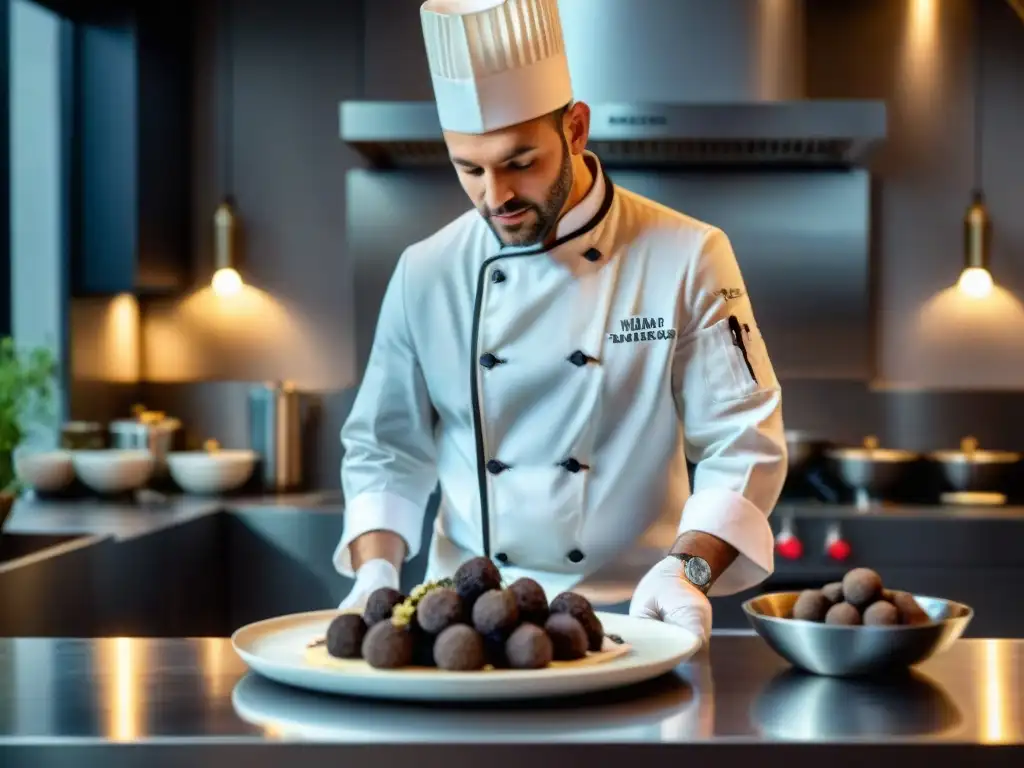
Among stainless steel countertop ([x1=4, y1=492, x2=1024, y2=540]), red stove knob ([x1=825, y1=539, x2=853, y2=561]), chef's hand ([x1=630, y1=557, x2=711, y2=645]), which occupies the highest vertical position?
chef's hand ([x1=630, y1=557, x2=711, y2=645])

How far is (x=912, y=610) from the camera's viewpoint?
1479 mm

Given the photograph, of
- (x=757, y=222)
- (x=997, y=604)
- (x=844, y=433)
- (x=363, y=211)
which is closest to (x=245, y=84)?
(x=363, y=211)

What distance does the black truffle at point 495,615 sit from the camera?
52.2 inches

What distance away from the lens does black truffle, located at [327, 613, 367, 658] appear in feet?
4.50

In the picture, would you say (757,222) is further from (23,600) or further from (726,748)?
A: (726,748)

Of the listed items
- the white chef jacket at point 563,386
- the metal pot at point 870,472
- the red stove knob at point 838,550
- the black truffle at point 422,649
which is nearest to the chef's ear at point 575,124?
the white chef jacket at point 563,386

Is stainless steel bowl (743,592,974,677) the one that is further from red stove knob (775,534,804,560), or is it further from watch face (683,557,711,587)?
red stove knob (775,534,804,560)

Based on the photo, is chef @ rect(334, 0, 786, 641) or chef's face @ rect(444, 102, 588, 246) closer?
chef's face @ rect(444, 102, 588, 246)

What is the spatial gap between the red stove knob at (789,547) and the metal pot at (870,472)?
350 mm

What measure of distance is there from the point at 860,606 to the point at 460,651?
463mm

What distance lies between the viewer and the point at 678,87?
395cm

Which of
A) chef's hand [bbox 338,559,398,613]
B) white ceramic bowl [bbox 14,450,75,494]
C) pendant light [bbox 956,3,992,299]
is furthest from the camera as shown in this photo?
pendant light [bbox 956,3,992,299]

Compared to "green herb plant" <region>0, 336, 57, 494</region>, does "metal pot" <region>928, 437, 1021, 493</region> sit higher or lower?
lower

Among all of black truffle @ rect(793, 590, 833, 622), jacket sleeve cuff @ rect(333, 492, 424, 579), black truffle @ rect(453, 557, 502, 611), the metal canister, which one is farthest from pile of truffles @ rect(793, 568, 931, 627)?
the metal canister
